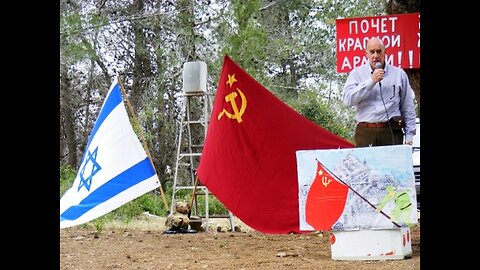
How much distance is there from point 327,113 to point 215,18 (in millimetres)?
1548

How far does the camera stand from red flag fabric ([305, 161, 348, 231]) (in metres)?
2.96

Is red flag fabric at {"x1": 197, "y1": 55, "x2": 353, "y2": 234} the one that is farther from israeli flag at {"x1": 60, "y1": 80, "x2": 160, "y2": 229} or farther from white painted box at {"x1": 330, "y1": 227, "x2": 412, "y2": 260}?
white painted box at {"x1": 330, "y1": 227, "x2": 412, "y2": 260}

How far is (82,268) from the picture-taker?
3.34 metres

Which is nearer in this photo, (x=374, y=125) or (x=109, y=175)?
(x=374, y=125)

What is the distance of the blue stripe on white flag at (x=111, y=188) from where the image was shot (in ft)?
14.3

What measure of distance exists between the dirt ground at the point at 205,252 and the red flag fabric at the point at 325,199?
169mm

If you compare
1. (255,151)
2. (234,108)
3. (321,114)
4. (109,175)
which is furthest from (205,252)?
(321,114)

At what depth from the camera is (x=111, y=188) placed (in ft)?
14.4

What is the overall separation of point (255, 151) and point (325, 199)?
44.2 inches

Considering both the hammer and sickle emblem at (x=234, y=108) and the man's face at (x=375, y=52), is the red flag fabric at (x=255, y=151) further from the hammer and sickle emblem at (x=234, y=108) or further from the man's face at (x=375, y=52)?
the man's face at (x=375, y=52)

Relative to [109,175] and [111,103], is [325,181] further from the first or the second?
[111,103]

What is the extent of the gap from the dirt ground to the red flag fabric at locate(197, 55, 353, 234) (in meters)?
0.19
